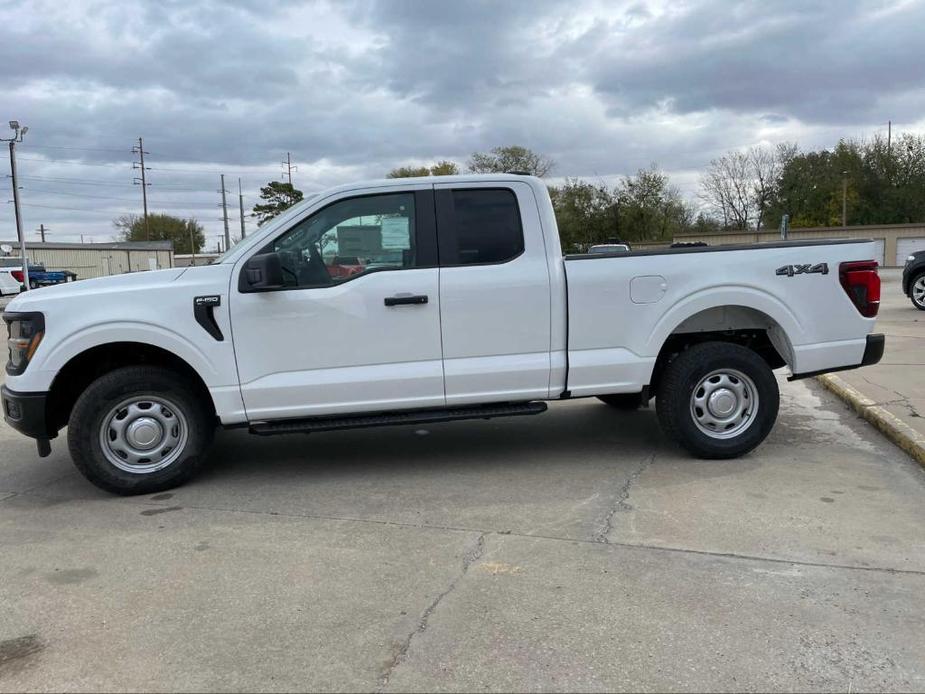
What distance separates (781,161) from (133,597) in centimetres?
6800

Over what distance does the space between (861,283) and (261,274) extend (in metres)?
4.32

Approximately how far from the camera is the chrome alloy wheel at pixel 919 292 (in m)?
15.9

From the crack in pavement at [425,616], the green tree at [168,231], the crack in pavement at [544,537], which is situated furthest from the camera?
the green tree at [168,231]

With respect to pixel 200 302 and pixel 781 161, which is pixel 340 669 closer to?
pixel 200 302

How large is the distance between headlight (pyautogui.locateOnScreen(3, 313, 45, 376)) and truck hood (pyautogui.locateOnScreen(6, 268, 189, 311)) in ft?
0.20

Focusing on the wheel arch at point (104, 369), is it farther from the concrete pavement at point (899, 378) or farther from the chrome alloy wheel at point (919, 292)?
the chrome alloy wheel at point (919, 292)

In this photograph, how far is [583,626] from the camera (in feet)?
10.5

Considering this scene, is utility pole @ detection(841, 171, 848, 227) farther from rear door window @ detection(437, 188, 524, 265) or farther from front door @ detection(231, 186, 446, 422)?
front door @ detection(231, 186, 446, 422)

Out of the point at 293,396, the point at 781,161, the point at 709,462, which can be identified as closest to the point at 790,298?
the point at 709,462

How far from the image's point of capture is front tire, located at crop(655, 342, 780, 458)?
545 cm

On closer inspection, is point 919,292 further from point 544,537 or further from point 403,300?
point 544,537

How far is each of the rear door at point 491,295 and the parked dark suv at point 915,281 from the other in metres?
13.6

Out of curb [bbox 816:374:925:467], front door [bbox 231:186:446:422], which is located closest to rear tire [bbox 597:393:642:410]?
curb [bbox 816:374:925:467]

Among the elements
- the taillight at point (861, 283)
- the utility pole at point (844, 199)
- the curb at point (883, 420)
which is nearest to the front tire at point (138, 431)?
the taillight at point (861, 283)
